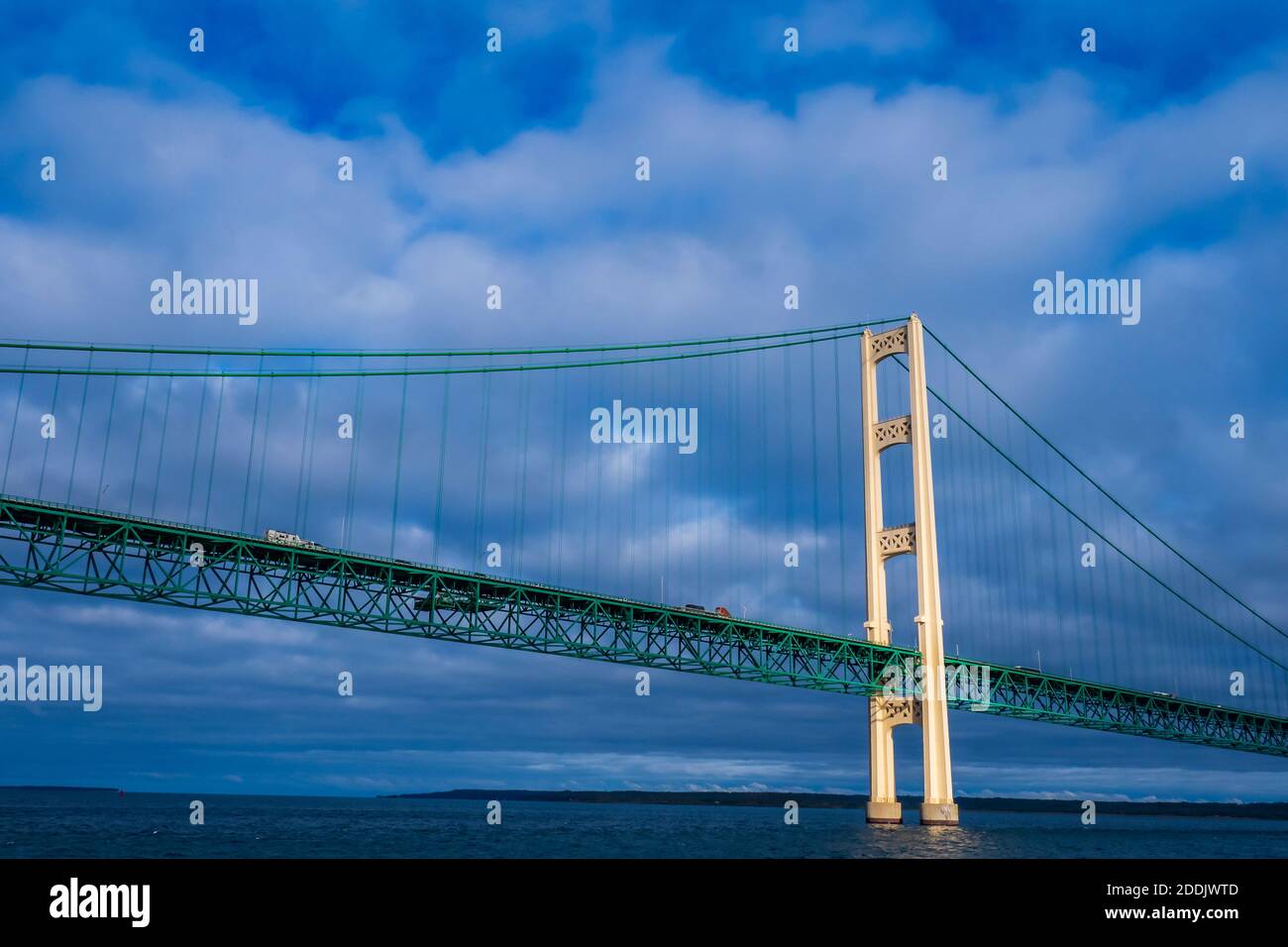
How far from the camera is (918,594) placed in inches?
2283

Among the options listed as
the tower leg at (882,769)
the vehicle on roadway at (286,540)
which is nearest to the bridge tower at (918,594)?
the tower leg at (882,769)

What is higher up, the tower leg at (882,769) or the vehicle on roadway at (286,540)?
the vehicle on roadway at (286,540)

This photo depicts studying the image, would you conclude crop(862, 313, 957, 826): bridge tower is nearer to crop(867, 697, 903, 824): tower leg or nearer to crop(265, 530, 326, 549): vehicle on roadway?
crop(867, 697, 903, 824): tower leg

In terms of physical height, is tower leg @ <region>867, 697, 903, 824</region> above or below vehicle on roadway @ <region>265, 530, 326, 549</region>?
below

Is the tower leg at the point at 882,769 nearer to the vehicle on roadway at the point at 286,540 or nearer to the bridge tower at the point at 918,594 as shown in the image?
the bridge tower at the point at 918,594

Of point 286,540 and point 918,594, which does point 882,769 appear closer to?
point 918,594

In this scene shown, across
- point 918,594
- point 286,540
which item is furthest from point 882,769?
point 286,540

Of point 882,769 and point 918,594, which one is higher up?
point 918,594

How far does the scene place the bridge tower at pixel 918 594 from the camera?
56.6 m

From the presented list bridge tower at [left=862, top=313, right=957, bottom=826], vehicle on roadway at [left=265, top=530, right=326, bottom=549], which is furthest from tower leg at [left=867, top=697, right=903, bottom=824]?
vehicle on roadway at [left=265, top=530, right=326, bottom=549]

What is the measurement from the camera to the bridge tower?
2229 inches
